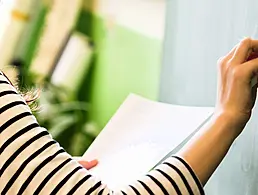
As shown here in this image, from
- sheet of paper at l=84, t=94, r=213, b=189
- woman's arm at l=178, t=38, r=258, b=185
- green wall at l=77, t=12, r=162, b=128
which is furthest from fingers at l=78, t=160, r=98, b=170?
green wall at l=77, t=12, r=162, b=128

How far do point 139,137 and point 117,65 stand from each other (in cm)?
79

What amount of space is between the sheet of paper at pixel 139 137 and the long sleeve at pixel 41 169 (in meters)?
0.13

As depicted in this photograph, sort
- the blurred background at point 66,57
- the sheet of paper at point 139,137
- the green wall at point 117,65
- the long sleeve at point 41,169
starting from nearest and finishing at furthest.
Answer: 1. the long sleeve at point 41,169
2. the sheet of paper at point 139,137
3. the green wall at point 117,65
4. the blurred background at point 66,57

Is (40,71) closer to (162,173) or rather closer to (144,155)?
(144,155)

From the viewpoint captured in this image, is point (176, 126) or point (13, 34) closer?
point (176, 126)

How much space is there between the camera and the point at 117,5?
148cm

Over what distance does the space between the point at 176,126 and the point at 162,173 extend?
153mm

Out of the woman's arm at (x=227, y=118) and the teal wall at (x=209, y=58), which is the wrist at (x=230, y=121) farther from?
the teal wall at (x=209, y=58)

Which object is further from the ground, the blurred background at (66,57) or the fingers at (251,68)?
the fingers at (251,68)

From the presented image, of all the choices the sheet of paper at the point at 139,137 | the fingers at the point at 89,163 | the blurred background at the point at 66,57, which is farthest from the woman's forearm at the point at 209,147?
the blurred background at the point at 66,57

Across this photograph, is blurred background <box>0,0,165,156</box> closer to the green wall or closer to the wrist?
the green wall

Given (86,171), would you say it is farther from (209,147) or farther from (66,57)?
(66,57)

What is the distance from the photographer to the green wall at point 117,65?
123 centimetres

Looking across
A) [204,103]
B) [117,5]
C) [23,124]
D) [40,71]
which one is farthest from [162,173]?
[40,71]
